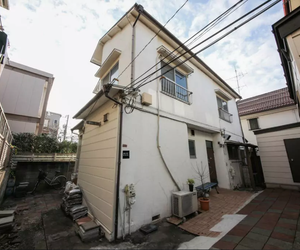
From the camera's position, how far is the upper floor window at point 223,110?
344 inches

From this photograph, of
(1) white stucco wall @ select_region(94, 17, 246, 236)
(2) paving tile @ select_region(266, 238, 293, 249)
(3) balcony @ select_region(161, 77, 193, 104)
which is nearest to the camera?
(2) paving tile @ select_region(266, 238, 293, 249)

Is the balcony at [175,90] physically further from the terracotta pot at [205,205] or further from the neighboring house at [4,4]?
the neighboring house at [4,4]

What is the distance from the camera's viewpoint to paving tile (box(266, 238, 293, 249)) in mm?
2370

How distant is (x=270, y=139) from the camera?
7461 mm

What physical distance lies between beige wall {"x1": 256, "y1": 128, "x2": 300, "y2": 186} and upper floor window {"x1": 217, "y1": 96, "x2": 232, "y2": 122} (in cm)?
222

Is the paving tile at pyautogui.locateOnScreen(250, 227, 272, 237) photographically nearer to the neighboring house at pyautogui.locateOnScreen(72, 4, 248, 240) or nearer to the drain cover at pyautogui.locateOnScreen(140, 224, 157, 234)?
the neighboring house at pyautogui.locateOnScreen(72, 4, 248, 240)

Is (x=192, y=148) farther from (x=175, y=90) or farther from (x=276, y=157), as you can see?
(x=276, y=157)

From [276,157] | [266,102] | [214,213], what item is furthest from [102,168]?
[266,102]

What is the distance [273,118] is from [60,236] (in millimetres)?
15832

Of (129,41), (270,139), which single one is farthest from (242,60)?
(270,139)

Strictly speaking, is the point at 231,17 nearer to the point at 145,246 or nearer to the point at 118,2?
A: the point at 118,2

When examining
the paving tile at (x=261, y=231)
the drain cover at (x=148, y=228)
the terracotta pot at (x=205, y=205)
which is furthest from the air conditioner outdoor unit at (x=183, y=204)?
the paving tile at (x=261, y=231)

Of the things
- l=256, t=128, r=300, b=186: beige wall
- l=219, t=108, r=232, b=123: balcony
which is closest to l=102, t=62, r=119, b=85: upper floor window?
l=219, t=108, r=232, b=123: balcony

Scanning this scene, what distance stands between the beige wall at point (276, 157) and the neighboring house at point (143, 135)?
162 cm
